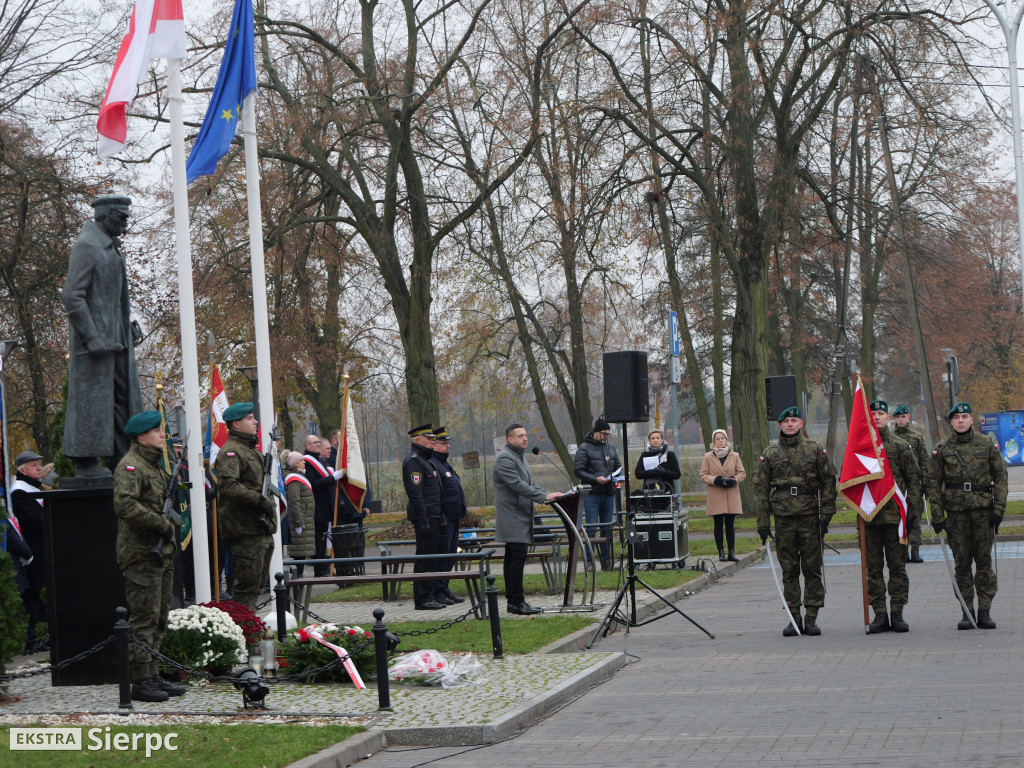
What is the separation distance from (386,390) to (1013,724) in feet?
133

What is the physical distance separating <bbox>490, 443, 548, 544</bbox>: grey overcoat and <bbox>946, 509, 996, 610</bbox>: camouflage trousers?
4242 millimetres

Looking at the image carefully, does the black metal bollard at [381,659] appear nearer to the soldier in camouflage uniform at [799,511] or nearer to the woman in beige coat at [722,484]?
the soldier in camouflage uniform at [799,511]

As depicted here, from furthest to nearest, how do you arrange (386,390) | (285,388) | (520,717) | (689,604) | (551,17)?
(386,390) < (285,388) < (551,17) < (689,604) < (520,717)

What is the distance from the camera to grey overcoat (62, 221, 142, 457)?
10445 millimetres

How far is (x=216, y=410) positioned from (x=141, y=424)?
6.35 meters

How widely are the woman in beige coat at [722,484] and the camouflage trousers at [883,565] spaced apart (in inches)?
290

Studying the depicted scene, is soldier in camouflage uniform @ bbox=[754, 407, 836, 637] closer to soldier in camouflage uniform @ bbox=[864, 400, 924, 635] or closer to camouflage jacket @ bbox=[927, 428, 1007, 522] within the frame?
soldier in camouflage uniform @ bbox=[864, 400, 924, 635]

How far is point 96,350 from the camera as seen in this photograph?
10.4 meters

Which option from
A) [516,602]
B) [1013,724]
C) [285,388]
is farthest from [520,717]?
[285,388]

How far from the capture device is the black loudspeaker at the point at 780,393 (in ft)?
79.4

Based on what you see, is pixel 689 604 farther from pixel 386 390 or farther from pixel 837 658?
pixel 386 390

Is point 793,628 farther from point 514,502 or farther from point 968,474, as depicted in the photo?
point 514,502

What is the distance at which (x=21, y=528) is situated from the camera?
13648mm

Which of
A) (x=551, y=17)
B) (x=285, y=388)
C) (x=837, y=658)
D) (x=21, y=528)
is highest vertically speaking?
(x=551, y=17)
